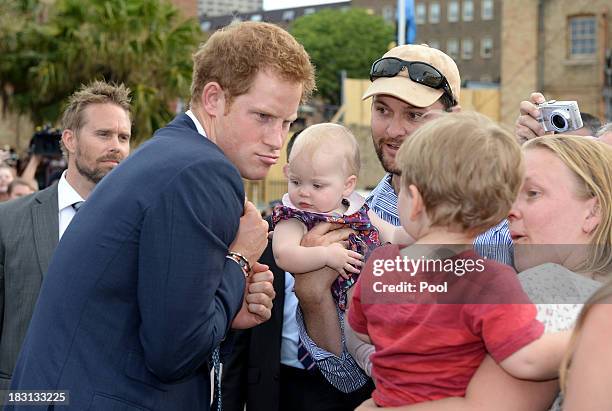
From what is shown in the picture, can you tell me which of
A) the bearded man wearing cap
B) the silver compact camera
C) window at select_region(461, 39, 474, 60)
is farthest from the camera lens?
window at select_region(461, 39, 474, 60)

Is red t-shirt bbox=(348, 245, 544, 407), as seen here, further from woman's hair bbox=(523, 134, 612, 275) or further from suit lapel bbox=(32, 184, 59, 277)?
suit lapel bbox=(32, 184, 59, 277)

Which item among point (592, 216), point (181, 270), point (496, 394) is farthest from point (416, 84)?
point (496, 394)

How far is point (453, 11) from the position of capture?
302ft

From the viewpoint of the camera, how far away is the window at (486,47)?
293ft

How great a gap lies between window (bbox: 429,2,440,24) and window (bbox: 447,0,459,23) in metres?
1.25

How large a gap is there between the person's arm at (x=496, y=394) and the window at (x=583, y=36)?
35.0 metres

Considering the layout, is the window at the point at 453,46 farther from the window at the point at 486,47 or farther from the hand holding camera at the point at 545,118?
the hand holding camera at the point at 545,118

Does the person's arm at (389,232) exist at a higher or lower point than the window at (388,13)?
lower

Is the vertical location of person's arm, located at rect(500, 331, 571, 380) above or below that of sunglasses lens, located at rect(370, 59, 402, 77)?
below

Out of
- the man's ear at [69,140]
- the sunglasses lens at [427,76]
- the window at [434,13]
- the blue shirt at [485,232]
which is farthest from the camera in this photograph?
the window at [434,13]

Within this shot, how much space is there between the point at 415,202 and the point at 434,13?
94193 millimetres

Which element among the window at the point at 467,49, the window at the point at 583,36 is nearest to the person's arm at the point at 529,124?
the window at the point at 583,36

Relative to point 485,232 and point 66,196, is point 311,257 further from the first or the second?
point 66,196

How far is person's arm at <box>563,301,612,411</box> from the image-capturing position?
1909mm
